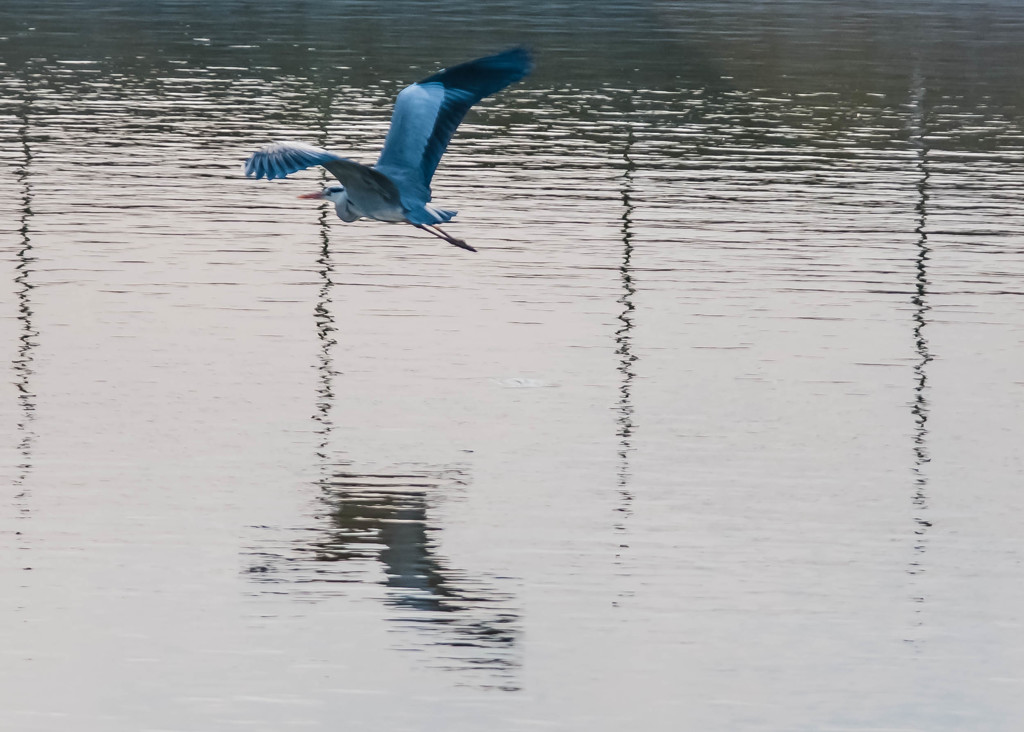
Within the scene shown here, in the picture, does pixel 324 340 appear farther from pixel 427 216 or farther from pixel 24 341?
pixel 24 341

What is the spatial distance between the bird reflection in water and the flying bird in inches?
95.7

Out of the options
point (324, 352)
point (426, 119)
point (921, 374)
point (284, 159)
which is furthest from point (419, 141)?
point (921, 374)

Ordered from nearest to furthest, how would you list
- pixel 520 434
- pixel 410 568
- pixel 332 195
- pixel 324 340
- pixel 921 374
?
pixel 410 568
pixel 520 434
pixel 921 374
pixel 332 195
pixel 324 340

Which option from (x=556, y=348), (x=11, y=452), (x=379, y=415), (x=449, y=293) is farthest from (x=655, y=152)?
Result: (x=11, y=452)

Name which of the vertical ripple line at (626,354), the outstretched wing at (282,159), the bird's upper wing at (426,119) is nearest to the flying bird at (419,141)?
the bird's upper wing at (426,119)

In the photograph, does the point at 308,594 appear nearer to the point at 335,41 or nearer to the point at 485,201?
the point at 485,201

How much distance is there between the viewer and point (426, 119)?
40.1ft

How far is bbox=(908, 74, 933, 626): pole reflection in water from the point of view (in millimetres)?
9391

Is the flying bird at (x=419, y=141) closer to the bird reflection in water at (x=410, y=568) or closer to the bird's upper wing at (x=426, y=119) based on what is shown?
the bird's upper wing at (x=426, y=119)

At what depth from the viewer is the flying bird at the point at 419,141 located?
12.0m

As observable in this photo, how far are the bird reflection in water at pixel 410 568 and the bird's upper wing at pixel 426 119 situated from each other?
2600 millimetres

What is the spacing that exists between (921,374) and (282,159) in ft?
13.6

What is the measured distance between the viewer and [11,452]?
1041 centimetres

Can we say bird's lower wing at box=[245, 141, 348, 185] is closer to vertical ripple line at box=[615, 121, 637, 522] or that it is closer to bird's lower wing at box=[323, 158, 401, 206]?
bird's lower wing at box=[323, 158, 401, 206]
